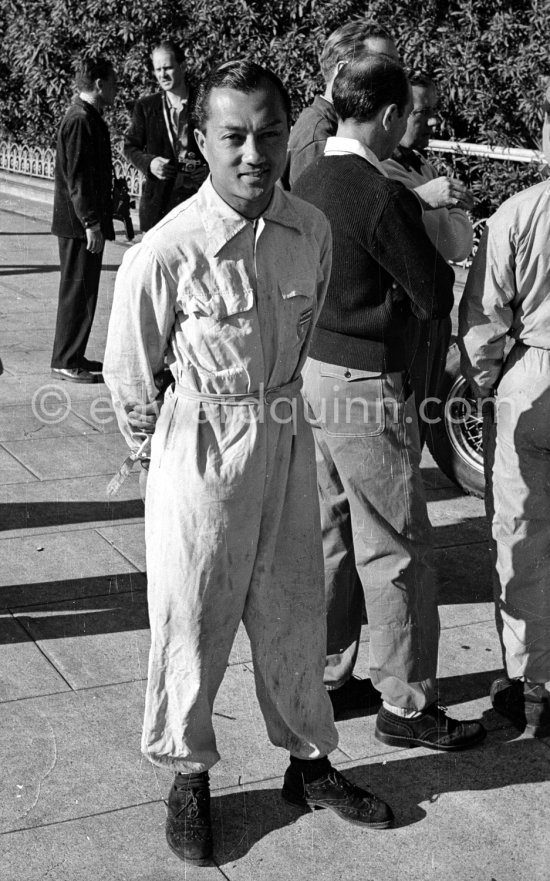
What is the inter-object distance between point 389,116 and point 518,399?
967 mm

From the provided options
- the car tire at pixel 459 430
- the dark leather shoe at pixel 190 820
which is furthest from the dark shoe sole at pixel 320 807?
the car tire at pixel 459 430

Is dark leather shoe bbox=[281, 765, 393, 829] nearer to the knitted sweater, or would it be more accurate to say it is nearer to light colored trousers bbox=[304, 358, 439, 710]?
light colored trousers bbox=[304, 358, 439, 710]

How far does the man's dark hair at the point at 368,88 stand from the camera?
3.34 m

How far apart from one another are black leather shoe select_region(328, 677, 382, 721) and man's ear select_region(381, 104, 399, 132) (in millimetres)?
1823

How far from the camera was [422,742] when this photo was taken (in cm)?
367

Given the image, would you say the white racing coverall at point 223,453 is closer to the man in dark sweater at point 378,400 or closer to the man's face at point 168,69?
the man in dark sweater at point 378,400

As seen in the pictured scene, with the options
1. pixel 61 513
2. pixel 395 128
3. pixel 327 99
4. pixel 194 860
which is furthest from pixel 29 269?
pixel 194 860

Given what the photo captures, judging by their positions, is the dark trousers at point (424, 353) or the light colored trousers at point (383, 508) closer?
the light colored trousers at point (383, 508)

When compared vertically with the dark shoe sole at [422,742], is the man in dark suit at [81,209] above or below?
above

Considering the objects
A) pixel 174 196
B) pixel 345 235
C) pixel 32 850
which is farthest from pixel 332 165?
pixel 174 196

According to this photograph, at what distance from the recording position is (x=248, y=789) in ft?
11.3

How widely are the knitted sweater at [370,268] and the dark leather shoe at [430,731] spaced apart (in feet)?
3.66

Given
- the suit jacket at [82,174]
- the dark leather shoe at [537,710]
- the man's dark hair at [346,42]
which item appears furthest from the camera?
the suit jacket at [82,174]

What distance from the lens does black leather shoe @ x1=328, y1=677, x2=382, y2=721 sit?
392 centimetres
